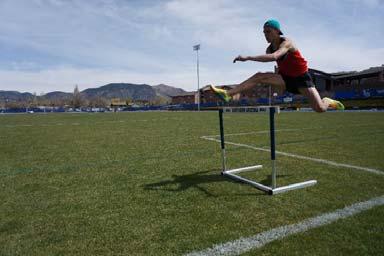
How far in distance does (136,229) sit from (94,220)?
643mm

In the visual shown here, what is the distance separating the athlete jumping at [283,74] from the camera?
4.26 meters

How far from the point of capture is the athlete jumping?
4265mm

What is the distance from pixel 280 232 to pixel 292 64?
291 cm

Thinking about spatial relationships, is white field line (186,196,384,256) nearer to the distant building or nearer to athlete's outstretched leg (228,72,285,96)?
athlete's outstretched leg (228,72,285,96)

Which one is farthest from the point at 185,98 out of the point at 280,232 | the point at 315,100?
the point at 280,232

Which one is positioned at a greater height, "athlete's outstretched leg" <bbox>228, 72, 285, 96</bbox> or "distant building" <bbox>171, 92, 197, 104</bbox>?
"distant building" <bbox>171, 92, 197, 104</bbox>

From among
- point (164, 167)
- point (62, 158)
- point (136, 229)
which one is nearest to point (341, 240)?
point (136, 229)

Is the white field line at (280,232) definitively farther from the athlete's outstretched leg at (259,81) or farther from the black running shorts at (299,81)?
the athlete's outstretched leg at (259,81)

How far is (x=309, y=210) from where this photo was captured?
3592mm

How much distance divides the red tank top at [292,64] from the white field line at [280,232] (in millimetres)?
2320

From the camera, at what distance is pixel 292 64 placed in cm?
477

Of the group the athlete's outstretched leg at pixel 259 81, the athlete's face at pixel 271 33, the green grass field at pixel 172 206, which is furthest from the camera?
the athlete's outstretched leg at pixel 259 81

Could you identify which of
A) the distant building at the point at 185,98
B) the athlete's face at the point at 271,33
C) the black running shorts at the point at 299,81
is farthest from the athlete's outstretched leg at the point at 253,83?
the distant building at the point at 185,98

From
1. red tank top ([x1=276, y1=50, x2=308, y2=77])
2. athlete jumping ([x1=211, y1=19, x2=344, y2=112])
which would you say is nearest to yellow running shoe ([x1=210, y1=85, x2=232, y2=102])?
athlete jumping ([x1=211, y1=19, x2=344, y2=112])
